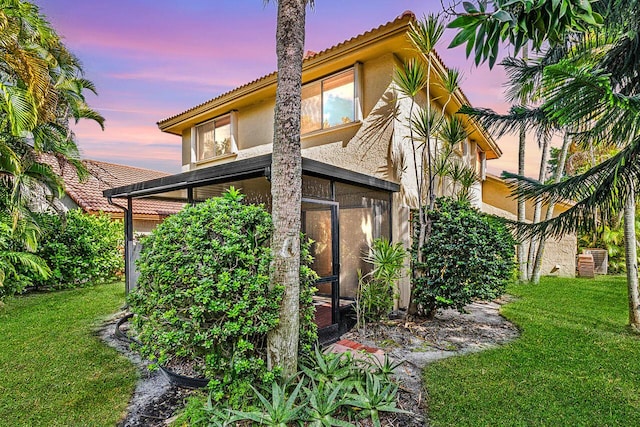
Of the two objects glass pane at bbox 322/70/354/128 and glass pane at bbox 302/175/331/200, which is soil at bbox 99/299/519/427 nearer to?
glass pane at bbox 302/175/331/200

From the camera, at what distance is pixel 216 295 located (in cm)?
387

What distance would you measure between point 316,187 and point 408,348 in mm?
3468

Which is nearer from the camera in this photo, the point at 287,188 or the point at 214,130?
the point at 287,188

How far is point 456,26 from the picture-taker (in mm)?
1907

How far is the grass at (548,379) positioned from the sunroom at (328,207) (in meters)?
2.52

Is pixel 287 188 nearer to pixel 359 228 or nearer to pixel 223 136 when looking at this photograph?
pixel 359 228

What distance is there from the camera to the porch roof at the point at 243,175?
5371 mm

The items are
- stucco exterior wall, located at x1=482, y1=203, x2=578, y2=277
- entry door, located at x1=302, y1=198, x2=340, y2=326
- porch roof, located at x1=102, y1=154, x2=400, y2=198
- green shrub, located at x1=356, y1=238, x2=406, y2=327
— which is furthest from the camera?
stucco exterior wall, located at x1=482, y1=203, x2=578, y2=277

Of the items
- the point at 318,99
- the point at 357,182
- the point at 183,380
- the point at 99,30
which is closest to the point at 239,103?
the point at 318,99

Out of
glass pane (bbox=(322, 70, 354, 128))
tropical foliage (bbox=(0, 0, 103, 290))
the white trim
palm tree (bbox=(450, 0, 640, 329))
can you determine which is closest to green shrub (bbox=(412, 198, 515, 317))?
palm tree (bbox=(450, 0, 640, 329))

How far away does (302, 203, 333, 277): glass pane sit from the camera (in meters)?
7.47

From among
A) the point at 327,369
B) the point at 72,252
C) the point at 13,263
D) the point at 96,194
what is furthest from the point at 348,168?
the point at 96,194

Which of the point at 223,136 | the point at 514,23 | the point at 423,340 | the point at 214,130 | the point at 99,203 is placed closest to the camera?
the point at 514,23

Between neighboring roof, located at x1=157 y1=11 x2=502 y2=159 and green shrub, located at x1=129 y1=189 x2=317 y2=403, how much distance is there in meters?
5.57
